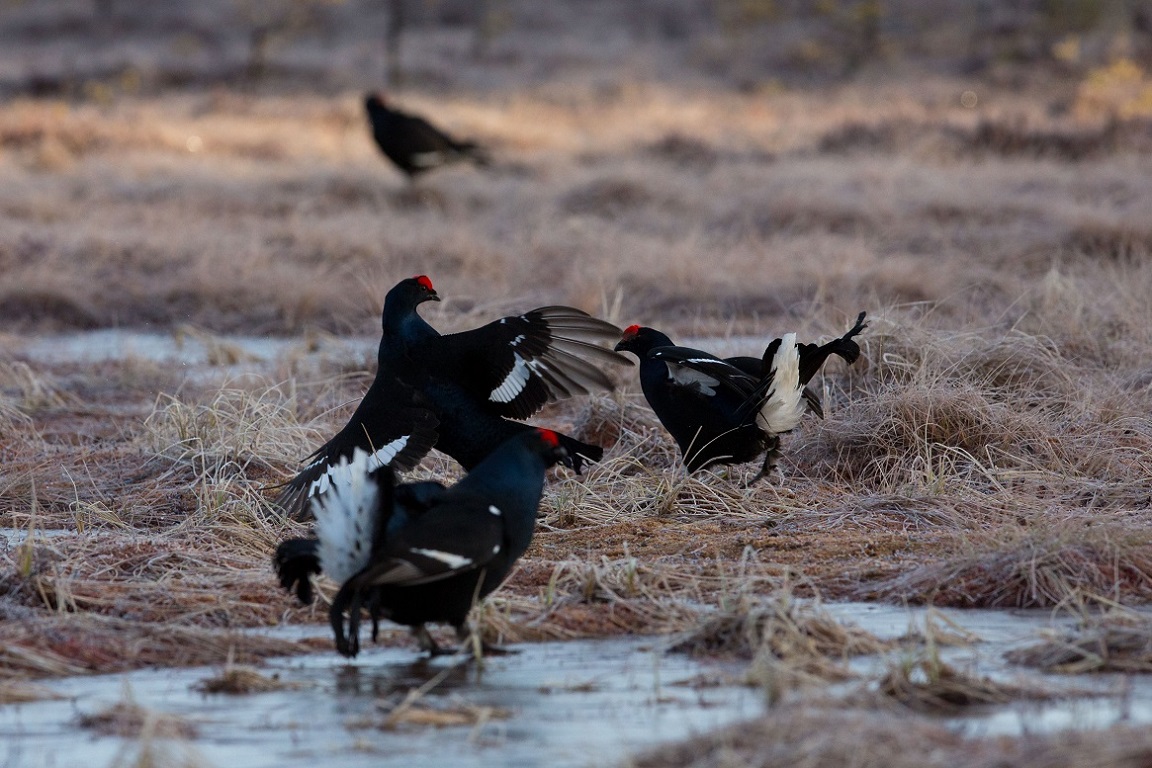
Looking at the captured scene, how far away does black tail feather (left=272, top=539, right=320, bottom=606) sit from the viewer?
3.91 metres

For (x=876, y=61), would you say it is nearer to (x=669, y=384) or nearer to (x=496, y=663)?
(x=669, y=384)

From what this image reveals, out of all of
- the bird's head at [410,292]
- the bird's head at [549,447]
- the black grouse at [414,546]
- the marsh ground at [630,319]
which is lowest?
the marsh ground at [630,319]

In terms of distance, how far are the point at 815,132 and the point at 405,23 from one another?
86.4ft

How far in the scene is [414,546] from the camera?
147 inches

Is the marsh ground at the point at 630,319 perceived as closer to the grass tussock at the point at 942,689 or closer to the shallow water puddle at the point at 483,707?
the shallow water puddle at the point at 483,707

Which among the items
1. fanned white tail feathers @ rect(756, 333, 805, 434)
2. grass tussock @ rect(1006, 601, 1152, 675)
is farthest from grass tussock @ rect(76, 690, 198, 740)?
fanned white tail feathers @ rect(756, 333, 805, 434)

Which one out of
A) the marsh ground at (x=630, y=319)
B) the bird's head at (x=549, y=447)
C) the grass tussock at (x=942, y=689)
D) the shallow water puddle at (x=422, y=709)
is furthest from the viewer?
the marsh ground at (x=630, y=319)

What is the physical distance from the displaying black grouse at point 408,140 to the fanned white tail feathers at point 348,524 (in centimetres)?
1216

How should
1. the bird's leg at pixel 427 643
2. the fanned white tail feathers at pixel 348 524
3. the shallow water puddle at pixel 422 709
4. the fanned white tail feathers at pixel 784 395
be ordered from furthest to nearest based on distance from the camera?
the fanned white tail feathers at pixel 784 395 < the bird's leg at pixel 427 643 < the fanned white tail feathers at pixel 348 524 < the shallow water puddle at pixel 422 709

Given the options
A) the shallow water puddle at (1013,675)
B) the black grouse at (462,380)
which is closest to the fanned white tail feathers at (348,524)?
the shallow water puddle at (1013,675)

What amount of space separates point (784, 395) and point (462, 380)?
119cm

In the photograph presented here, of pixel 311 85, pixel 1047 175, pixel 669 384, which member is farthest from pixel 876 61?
pixel 669 384

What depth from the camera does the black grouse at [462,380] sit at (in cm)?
532

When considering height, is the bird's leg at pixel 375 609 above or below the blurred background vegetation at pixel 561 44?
below
